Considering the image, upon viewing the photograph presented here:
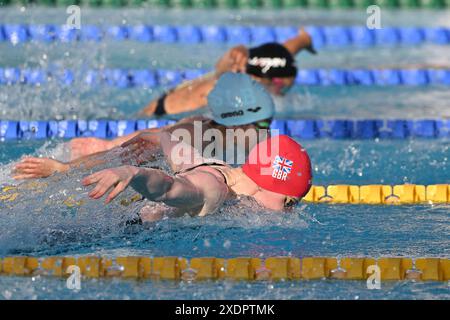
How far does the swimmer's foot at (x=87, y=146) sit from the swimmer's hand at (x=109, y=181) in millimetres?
1410

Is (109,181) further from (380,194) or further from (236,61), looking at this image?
(236,61)

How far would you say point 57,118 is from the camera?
5.59 m

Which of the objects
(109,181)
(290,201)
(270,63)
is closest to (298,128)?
(270,63)

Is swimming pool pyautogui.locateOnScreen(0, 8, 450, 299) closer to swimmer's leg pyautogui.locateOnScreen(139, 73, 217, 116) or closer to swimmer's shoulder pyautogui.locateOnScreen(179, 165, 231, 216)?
swimmer's shoulder pyautogui.locateOnScreen(179, 165, 231, 216)

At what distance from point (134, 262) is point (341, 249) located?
2.54ft

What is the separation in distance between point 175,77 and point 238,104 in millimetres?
2445

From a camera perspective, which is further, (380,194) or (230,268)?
(380,194)

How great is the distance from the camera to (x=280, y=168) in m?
3.61

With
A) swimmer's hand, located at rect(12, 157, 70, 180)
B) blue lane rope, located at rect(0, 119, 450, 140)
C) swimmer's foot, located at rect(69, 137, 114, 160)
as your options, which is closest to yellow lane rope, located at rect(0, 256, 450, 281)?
swimmer's hand, located at rect(12, 157, 70, 180)

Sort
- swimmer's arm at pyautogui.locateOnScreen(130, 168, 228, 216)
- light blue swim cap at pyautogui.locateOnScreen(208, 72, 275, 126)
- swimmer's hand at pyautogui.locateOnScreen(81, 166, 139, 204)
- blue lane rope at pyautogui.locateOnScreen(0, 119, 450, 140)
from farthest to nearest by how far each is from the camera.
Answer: blue lane rope at pyautogui.locateOnScreen(0, 119, 450, 140), light blue swim cap at pyautogui.locateOnScreen(208, 72, 275, 126), swimmer's arm at pyautogui.locateOnScreen(130, 168, 228, 216), swimmer's hand at pyautogui.locateOnScreen(81, 166, 139, 204)

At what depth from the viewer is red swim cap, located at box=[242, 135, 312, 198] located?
11.9 ft

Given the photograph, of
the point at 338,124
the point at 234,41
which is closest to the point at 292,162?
the point at 338,124

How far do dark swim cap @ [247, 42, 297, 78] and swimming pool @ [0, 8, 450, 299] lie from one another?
0.39 meters

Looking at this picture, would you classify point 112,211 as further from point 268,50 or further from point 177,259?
point 268,50
